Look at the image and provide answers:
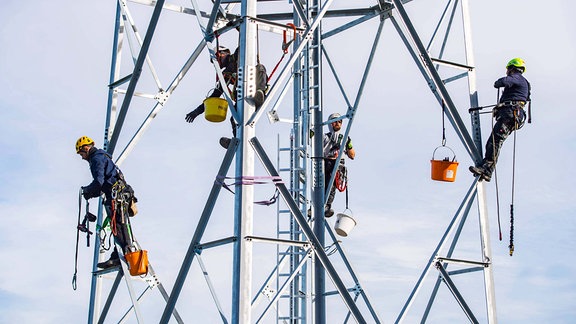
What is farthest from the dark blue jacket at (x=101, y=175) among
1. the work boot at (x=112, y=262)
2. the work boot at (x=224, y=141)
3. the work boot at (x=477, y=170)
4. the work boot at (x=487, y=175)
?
the work boot at (x=487, y=175)

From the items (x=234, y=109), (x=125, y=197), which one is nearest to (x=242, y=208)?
(x=234, y=109)

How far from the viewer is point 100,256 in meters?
13.1

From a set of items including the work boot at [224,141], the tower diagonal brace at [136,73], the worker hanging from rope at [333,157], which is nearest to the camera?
the tower diagonal brace at [136,73]

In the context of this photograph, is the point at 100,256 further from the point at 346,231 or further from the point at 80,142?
the point at 346,231

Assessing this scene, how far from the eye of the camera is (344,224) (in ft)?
47.7

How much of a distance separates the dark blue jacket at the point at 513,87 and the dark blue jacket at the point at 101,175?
618cm

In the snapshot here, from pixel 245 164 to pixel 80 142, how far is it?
3866mm

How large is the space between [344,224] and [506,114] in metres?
3.24

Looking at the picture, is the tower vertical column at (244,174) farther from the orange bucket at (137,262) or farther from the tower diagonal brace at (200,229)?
the orange bucket at (137,262)

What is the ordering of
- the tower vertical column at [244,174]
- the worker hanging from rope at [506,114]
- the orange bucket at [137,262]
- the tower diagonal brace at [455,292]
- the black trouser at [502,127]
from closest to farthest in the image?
the tower vertical column at [244,174] < the orange bucket at [137,262] < the tower diagonal brace at [455,292] < the worker hanging from rope at [506,114] < the black trouser at [502,127]

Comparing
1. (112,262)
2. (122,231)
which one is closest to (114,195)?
(122,231)

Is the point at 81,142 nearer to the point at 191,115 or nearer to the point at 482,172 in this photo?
the point at 191,115

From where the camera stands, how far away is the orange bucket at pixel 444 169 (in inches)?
510

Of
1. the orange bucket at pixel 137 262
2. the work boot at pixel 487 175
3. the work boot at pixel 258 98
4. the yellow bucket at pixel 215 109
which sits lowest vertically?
the orange bucket at pixel 137 262
